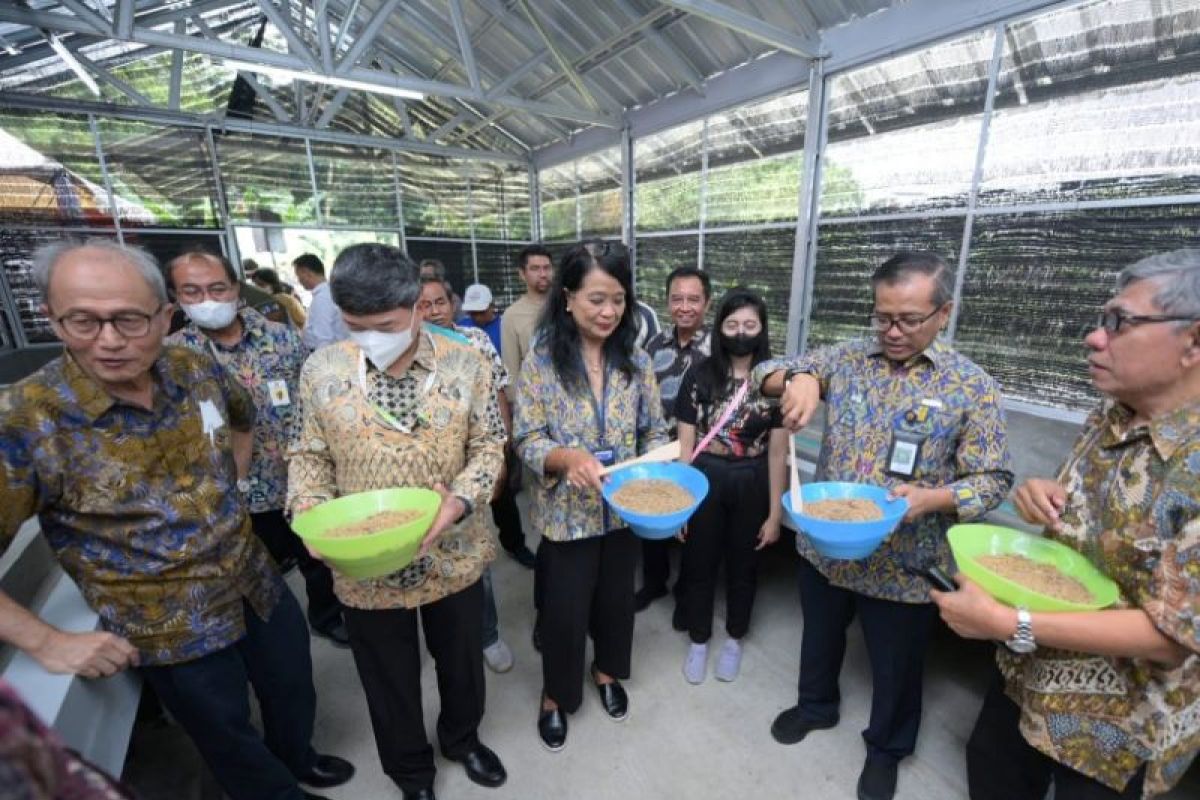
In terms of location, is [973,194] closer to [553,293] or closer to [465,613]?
[553,293]

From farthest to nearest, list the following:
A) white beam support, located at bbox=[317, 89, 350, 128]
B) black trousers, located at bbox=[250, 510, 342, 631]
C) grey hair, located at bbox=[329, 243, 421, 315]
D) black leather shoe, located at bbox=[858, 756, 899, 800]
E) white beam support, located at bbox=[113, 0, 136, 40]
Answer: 1. white beam support, located at bbox=[317, 89, 350, 128]
2. white beam support, located at bbox=[113, 0, 136, 40]
3. black trousers, located at bbox=[250, 510, 342, 631]
4. black leather shoe, located at bbox=[858, 756, 899, 800]
5. grey hair, located at bbox=[329, 243, 421, 315]

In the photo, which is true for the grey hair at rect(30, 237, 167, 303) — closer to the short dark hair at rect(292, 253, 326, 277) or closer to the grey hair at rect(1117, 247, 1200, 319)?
the grey hair at rect(1117, 247, 1200, 319)

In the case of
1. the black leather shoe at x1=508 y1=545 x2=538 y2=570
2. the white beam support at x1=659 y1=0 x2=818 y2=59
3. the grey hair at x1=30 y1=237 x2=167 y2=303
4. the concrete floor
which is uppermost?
the white beam support at x1=659 y1=0 x2=818 y2=59

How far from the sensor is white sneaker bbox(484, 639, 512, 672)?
2.14m

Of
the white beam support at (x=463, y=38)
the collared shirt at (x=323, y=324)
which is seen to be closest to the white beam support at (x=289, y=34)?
the white beam support at (x=463, y=38)

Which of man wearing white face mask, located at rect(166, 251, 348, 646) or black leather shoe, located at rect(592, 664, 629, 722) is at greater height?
man wearing white face mask, located at rect(166, 251, 348, 646)

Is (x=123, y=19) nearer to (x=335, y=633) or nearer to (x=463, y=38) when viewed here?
(x=463, y=38)

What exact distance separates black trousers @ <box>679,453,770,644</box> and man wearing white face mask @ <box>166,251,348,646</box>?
1.68 metres

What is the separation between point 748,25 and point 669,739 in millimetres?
4076

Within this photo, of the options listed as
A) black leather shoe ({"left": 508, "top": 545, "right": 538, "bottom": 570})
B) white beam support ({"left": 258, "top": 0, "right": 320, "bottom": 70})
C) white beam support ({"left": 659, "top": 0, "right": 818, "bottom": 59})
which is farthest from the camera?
white beam support ({"left": 258, "top": 0, "right": 320, "bottom": 70})

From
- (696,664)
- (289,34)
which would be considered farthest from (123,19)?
(696,664)

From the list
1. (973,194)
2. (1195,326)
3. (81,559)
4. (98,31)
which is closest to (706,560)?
(1195,326)

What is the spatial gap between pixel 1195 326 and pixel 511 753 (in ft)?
7.11

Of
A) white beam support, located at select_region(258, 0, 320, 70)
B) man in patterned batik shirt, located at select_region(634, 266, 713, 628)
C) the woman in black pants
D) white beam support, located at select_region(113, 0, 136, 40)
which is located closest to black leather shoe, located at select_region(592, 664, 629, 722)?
the woman in black pants
